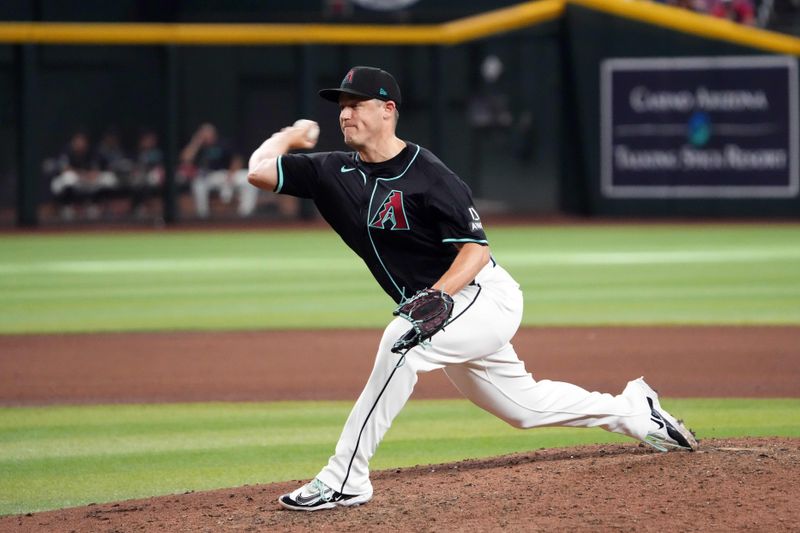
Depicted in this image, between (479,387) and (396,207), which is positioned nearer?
(396,207)

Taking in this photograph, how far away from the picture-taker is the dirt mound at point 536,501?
4422 mm

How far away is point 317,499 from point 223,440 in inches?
74.9

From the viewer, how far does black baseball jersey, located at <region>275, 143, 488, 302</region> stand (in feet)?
15.0

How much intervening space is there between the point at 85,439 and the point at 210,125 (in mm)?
14533

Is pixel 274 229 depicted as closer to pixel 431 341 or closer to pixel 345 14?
pixel 345 14

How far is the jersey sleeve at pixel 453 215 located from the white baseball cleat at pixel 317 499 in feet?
3.38

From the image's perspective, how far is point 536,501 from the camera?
15.4ft

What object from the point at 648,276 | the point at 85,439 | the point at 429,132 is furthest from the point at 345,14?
the point at 85,439

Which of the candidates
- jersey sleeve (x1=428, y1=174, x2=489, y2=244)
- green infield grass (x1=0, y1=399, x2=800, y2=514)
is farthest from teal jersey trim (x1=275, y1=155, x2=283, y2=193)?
green infield grass (x1=0, y1=399, x2=800, y2=514)

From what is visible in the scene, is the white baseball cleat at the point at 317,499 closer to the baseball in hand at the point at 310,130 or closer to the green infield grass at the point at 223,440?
the green infield grass at the point at 223,440

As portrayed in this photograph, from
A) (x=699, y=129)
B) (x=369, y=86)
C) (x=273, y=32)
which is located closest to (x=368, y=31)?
(x=273, y=32)

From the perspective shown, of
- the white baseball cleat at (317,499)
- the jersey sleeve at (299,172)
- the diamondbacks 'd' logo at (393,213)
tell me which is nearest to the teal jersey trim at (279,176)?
the jersey sleeve at (299,172)

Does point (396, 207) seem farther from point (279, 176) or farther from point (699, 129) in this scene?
point (699, 129)

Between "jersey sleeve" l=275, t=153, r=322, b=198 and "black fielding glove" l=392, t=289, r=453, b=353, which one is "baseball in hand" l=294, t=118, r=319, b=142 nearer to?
"jersey sleeve" l=275, t=153, r=322, b=198
